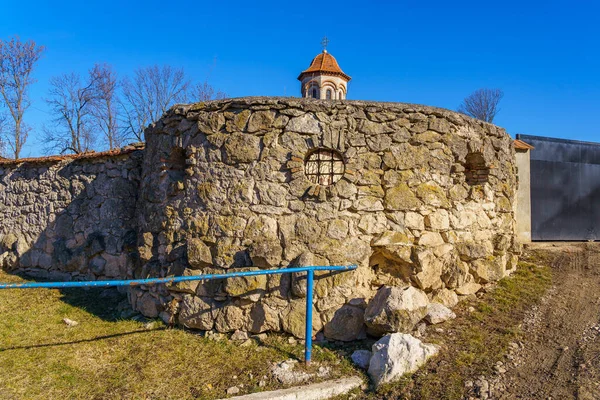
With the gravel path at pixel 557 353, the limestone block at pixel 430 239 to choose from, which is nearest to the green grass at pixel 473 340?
the gravel path at pixel 557 353

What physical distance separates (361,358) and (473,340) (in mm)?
1138

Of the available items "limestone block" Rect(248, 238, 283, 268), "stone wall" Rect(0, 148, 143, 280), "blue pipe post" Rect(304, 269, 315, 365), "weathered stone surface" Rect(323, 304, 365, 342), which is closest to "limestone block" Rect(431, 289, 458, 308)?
"weathered stone surface" Rect(323, 304, 365, 342)

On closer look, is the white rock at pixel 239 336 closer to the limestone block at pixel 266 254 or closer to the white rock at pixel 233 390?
the limestone block at pixel 266 254

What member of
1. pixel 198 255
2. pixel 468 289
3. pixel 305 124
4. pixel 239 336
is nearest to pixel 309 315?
pixel 239 336

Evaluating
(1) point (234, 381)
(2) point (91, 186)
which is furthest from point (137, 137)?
(1) point (234, 381)

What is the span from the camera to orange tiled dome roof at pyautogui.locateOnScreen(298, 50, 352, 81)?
20.0m

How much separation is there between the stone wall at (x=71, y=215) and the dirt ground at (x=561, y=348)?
194 inches

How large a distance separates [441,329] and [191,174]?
10.7 ft

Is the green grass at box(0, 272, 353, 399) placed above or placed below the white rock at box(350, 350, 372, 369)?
below

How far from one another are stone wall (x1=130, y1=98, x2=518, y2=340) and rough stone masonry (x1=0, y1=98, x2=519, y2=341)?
0.01 metres

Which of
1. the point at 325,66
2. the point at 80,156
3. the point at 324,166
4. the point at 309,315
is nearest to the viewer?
the point at 309,315

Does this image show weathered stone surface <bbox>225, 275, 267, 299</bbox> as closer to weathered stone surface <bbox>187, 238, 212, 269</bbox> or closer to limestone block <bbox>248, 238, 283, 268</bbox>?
limestone block <bbox>248, 238, 283, 268</bbox>

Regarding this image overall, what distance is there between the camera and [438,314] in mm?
4820

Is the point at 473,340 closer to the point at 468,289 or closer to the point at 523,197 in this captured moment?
the point at 468,289
